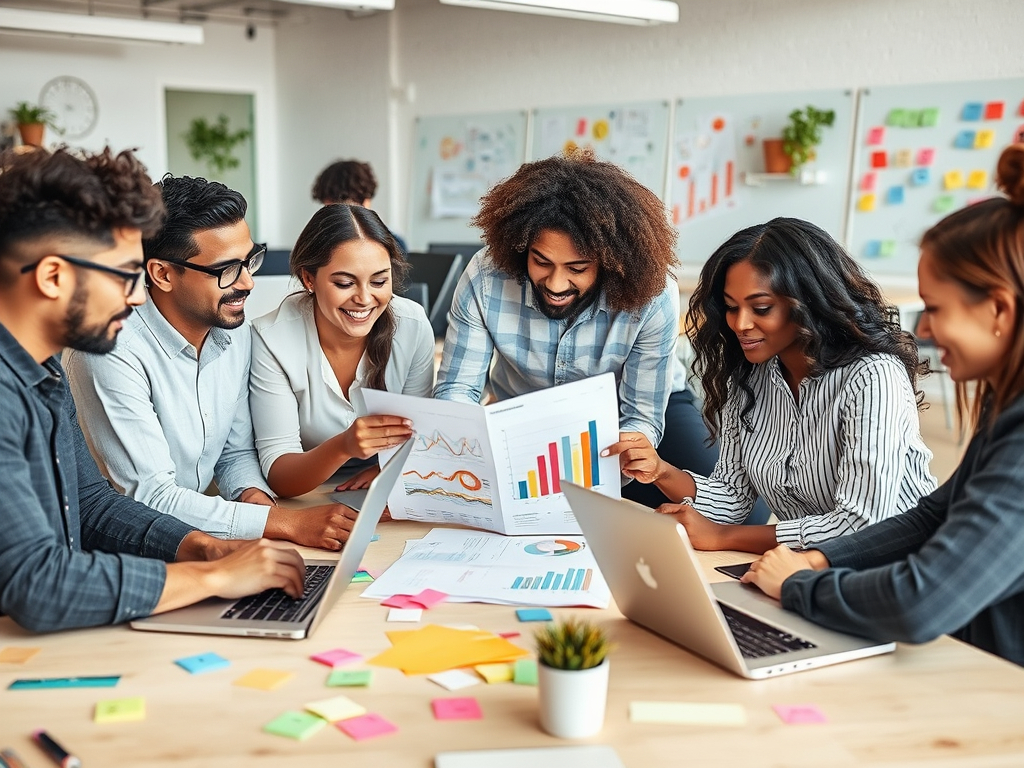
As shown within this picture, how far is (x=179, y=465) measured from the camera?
2025mm

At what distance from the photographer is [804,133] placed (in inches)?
244

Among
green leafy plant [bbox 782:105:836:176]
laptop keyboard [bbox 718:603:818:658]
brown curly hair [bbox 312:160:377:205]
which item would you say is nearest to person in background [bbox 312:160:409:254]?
brown curly hair [bbox 312:160:377:205]

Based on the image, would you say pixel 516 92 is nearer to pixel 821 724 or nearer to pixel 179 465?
pixel 179 465

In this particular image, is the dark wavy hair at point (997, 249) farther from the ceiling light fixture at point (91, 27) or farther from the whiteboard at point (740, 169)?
the ceiling light fixture at point (91, 27)

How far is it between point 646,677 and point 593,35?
6.87m

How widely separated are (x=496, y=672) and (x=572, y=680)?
191 millimetres

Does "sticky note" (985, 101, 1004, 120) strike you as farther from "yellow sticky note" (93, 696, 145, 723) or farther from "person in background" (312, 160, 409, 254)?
"yellow sticky note" (93, 696, 145, 723)

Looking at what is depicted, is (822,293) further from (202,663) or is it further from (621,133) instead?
(621,133)

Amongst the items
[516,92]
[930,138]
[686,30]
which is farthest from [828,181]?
[516,92]

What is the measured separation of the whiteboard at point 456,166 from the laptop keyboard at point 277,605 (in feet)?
21.9

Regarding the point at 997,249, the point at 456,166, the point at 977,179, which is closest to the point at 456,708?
the point at 997,249

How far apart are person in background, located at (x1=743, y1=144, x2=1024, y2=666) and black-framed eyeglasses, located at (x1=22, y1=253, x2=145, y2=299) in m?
0.99

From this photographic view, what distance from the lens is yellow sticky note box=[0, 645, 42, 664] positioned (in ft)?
4.14

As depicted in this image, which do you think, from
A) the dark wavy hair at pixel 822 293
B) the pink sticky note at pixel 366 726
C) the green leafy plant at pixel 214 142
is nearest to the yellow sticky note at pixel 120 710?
the pink sticky note at pixel 366 726
